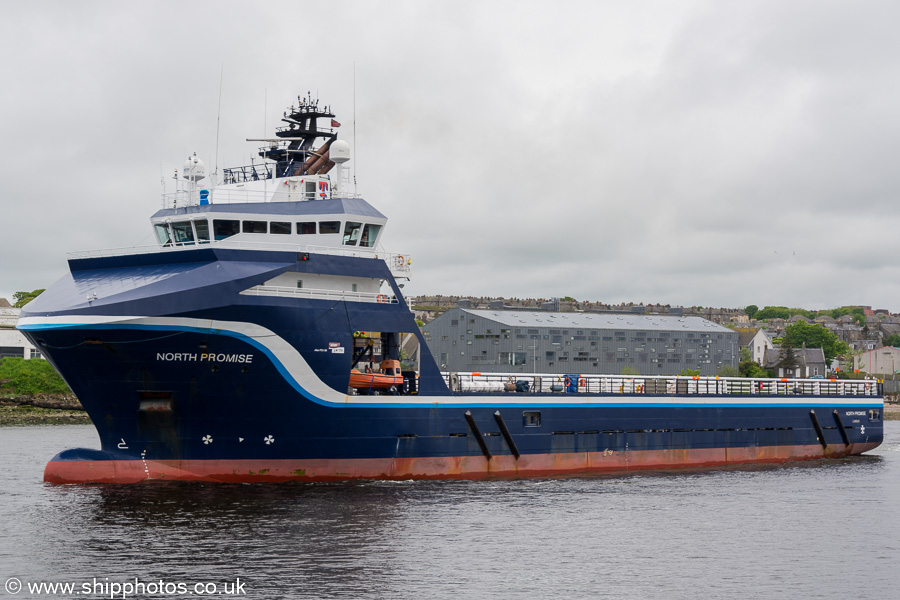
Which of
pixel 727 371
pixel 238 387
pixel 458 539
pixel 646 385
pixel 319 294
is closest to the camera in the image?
pixel 458 539

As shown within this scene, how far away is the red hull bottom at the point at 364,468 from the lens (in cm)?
3117

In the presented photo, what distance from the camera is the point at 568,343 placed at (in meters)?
95.8

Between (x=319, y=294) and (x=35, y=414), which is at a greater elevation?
(x=319, y=294)

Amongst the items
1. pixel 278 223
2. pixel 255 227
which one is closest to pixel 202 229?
pixel 255 227

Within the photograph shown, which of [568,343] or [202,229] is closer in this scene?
[202,229]

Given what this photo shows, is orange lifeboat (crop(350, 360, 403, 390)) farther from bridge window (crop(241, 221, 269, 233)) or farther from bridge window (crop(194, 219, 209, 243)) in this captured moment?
bridge window (crop(194, 219, 209, 243))

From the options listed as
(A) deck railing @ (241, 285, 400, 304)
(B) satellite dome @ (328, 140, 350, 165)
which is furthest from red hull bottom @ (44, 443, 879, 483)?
(B) satellite dome @ (328, 140, 350, 165)

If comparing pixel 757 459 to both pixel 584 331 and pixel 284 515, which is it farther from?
pixel 584 331

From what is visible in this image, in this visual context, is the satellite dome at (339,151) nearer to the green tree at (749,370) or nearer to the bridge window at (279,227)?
the bridge window at (279,227)

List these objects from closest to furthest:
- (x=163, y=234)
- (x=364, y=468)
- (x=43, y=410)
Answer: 1. (x=364, y=468)
2. (x=163, y=234)
3. (x=43, y=410)

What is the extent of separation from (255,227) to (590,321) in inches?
2658

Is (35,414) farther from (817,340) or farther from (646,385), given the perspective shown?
(817,340)

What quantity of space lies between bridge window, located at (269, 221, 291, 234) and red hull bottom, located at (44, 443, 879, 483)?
27.1 feet

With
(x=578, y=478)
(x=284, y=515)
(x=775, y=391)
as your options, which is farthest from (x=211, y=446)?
(x=775, y=391)
